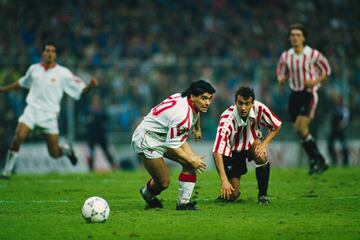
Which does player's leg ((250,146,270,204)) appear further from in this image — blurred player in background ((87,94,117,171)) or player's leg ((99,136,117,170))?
player's leg ((99,136,117,170))

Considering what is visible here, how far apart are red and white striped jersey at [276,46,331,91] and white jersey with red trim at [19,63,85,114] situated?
4242 millimetres

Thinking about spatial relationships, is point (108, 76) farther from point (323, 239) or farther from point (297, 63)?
point (323, 239)

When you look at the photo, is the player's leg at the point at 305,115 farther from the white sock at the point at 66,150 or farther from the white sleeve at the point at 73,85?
the white sock at the point at 66,150

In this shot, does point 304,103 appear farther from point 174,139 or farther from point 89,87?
point 174,139

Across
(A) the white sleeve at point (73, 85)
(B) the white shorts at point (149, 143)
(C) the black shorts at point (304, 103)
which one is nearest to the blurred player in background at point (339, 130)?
(C) the black shorts at point (304, 103)

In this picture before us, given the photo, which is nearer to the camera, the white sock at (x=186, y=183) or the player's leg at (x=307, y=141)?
the white sock at (x=186, y=183)

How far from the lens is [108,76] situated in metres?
25.0

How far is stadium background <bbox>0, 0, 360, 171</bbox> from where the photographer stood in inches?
980

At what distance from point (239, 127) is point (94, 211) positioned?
2994mm

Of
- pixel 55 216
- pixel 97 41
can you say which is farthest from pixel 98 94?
pixel 55 216

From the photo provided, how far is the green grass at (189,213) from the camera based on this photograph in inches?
372

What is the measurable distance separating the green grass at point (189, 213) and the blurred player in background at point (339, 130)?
28.2 feet

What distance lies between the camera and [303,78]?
17.6 metres

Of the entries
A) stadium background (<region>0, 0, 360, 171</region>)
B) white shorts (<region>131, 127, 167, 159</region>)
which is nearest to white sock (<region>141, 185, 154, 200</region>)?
white shorts (<region>131, 127, 167, 159</region>)
